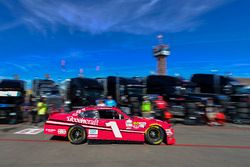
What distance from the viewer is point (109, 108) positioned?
894 cm

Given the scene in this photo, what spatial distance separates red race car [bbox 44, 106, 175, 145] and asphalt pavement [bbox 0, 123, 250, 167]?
0.30 m

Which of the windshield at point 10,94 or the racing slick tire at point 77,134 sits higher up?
the windshield at point 10,94

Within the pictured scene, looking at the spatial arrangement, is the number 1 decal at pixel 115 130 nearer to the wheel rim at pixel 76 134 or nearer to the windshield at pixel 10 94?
the wheel rim at pixel 76 134

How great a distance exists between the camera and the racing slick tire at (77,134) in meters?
8.60

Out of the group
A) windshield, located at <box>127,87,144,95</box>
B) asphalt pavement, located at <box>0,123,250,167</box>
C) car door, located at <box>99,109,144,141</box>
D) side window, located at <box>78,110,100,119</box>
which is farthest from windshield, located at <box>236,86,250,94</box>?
side window, located at <box>78,110,100,119</box>

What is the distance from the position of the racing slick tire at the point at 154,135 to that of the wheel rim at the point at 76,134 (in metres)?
2.38

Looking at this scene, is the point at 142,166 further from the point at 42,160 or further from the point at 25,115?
the point at 25,115

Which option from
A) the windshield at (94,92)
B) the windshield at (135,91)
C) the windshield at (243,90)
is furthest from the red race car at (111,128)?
the windshield at (243,90)

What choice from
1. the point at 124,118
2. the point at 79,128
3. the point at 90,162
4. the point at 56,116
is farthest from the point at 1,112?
the point at 90,162

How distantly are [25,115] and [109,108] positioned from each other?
8675 mm

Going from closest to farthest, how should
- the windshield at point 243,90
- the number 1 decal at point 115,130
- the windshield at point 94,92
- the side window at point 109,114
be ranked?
the number 1 decal at point 115,130 → the side window at point 109,114 → the windshield at point 94,92 → the windshield at point 243,90

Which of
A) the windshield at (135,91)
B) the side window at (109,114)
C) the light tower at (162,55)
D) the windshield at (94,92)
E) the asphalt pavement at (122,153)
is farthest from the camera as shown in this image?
the light tower at (162,55)

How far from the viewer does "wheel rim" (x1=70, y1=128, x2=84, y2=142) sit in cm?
862

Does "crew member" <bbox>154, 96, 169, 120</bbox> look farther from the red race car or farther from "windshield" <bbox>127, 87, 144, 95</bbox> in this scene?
the red race car
